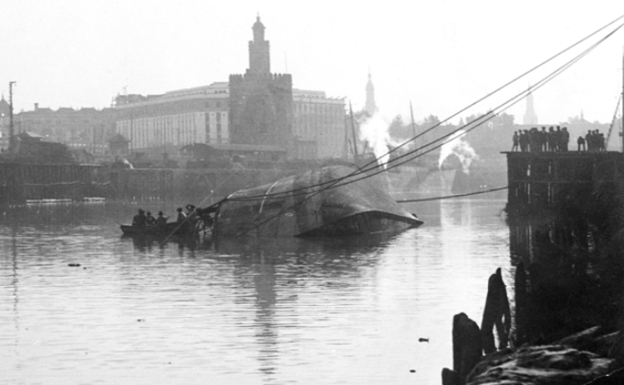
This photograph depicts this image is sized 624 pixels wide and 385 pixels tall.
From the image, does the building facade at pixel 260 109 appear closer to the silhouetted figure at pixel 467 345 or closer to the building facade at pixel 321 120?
the building facade at pixel 321 120

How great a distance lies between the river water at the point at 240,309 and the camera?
18.0m

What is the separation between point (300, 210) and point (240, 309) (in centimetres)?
2409

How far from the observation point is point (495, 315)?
1727cm

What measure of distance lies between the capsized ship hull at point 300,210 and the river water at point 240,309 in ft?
4.91

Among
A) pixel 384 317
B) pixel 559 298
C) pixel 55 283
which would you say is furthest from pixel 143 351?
pixel 55 283

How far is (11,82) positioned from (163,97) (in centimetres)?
7545

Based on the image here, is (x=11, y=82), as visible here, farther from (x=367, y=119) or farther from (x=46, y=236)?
(x=367, y=119)

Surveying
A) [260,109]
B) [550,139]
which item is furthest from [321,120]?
[550,139]

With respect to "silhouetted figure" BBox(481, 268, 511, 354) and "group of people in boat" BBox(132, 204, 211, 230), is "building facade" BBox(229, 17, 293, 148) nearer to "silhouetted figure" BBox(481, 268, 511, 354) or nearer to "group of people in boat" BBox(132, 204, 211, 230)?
"group of people in boat" BBox(132, 204, 211, 230)

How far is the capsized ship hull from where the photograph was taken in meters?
48.2

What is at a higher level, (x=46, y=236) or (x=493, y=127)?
(x=493, y=127)

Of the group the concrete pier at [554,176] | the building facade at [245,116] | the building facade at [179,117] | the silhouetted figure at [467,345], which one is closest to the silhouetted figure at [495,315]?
the silhouetted figure at [467,345]

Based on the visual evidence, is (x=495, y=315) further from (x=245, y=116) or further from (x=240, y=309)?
(x=245, y=116)

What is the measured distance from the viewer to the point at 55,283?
31578 mm
